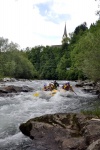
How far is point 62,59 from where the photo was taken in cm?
9494

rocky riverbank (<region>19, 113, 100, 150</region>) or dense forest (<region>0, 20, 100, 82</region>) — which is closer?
rocky riverbank (<region>19, 113, 100, 150</region>)

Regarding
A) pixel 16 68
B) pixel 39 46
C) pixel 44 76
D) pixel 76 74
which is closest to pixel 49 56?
pixel 39 46

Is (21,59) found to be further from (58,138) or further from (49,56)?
(58,138)

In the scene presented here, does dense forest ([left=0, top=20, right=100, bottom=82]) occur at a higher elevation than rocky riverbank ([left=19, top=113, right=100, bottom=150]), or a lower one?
higher

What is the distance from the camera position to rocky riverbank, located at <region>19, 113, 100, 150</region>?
7644mm

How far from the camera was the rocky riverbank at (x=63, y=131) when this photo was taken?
7644mm

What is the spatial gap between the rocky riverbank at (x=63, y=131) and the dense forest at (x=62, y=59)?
1583 centimetres

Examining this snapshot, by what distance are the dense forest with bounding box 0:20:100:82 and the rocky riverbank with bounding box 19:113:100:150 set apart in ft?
52.0

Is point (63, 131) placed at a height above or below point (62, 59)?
below

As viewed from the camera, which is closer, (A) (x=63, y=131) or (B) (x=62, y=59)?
(A) (x=63, y=131)

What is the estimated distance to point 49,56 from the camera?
11625cm

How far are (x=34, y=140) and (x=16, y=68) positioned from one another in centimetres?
5918

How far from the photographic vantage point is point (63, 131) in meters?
8.55

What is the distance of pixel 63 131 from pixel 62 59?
86868 millimetres
